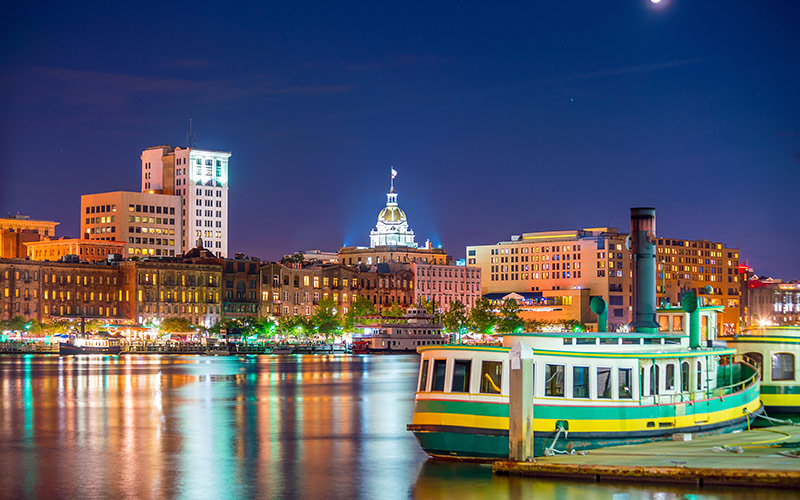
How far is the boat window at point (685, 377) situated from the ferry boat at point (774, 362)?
1137 cm

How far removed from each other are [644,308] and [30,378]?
75587mm

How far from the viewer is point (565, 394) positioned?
142ft

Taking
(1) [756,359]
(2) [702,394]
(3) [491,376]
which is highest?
(3) [491,376]

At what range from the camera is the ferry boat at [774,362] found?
57.4 meters

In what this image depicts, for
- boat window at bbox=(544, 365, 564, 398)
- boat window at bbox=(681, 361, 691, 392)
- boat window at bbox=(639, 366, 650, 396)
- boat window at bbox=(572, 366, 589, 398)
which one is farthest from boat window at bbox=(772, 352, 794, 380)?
boat window at bbox=(544, 365, 564, 398)

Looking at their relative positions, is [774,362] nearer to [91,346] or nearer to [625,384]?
[625,384]

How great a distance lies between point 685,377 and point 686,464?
28.5 ft

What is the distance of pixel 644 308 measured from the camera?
5166 centimetres

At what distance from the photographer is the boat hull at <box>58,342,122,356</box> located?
184 m

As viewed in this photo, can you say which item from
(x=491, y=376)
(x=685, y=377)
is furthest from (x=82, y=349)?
(x=491, y=376)

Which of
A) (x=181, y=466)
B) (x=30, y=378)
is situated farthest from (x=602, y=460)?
(x=30, y=378)

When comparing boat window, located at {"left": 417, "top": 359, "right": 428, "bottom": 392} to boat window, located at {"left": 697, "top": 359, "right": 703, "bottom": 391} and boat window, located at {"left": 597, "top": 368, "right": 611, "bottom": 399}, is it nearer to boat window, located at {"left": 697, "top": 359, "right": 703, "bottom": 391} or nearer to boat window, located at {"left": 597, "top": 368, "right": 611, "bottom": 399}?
boat window, located at {"left": 597, "top": 368, "right": 611, "bottom": 399}

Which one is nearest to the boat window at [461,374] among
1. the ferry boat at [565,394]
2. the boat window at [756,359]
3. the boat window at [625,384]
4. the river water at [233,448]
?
the ferry boat at [565,394]

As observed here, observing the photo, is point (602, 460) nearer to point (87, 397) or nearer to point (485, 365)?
point (485, 365)
